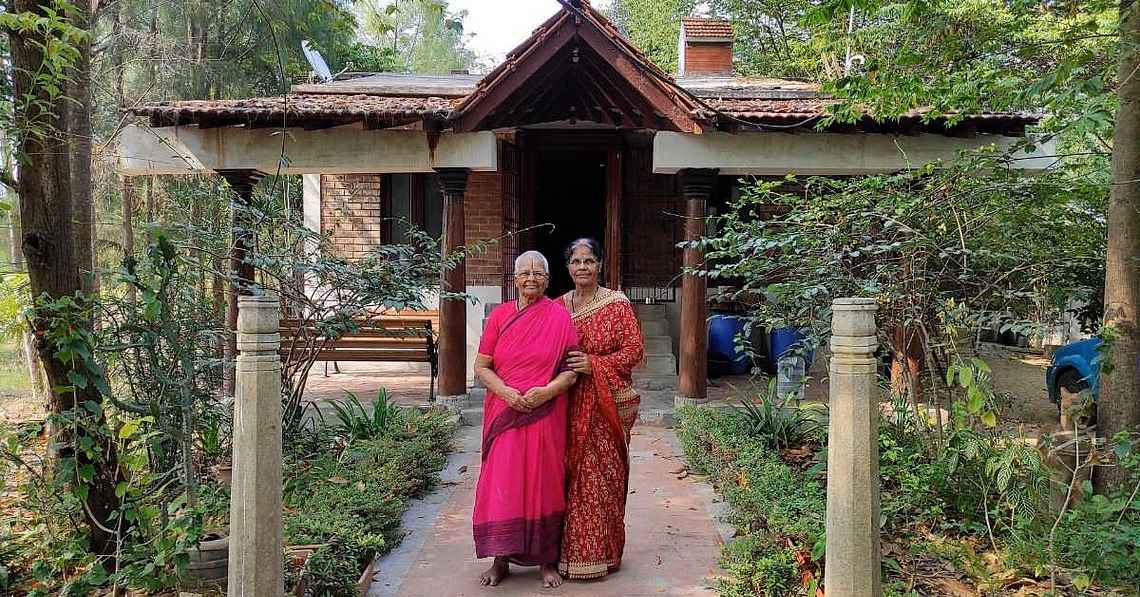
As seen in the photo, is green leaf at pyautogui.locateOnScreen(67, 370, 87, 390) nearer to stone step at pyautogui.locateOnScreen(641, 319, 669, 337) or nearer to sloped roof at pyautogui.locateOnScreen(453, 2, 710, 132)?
sloped roof at pyautogui.locateOnScreen(453, 2, 710, 132)

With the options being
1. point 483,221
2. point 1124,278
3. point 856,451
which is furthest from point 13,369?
point 1124,278

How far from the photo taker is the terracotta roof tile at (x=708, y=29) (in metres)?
14.7

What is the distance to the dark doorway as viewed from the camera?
12805 mm

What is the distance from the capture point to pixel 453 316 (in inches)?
330

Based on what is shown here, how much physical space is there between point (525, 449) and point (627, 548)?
3.93 ft

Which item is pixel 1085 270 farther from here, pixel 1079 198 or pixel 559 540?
pixel 559 540

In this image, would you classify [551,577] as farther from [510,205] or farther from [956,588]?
[510,205]

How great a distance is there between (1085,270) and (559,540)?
4.33 m

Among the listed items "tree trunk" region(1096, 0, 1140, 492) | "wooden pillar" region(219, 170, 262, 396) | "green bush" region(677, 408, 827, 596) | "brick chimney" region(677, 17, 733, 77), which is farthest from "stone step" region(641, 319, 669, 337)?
"tree trunk" region(1096, 0, 1140, 492)

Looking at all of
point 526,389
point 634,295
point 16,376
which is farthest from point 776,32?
point 526,389

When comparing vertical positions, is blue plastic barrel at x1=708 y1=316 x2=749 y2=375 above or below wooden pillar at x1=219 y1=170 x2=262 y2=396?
below

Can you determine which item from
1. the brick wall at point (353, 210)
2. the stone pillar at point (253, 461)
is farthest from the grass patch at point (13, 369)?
the stone pillar at point (253, 461)

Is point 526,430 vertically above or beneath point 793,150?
beneath

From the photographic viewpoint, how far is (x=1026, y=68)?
6.17 metres
